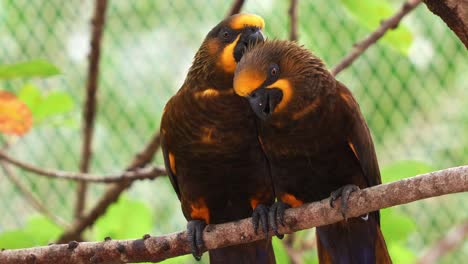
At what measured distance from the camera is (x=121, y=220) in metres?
1.85

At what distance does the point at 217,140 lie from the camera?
154 cm

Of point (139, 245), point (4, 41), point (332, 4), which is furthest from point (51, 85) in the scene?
point (139, 245)

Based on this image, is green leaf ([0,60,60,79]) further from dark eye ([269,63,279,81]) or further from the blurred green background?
the blurred green background

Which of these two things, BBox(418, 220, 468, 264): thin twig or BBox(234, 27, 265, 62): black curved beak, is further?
BBox(418, 220, 468, 264): thin twig

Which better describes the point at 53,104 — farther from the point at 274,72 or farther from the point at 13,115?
the point at 274,72

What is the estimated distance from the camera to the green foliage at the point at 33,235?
1666 millimetres

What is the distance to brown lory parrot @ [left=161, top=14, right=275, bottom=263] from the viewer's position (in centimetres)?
154

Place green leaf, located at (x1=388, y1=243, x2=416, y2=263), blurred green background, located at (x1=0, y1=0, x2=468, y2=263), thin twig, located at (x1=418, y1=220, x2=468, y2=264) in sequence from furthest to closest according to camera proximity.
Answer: thin twig, located at (x1=418, y1=220, x2=468, y2=264) → blurred green background, located at (x1=0, y1=0, x2=468, y2=263) → green leaf, located at (x1=388, y1=243, x2=416, y2=263)

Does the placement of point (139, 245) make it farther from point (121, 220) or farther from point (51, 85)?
point (51, 85)

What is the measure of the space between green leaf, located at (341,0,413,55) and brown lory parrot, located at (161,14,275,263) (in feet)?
0.78

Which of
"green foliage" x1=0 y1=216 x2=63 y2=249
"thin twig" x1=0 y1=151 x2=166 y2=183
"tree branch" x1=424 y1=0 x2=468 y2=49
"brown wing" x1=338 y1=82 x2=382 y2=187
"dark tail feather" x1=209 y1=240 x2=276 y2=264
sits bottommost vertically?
"dark tail feather" x1=209 y1=240 x2=276 y2=264

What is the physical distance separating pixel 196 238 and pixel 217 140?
8.4 inches

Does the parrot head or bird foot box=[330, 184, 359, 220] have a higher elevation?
the parrot head

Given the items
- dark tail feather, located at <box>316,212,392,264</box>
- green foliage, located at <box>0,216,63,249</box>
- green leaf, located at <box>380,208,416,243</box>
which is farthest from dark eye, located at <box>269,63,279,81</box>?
green foliage, located at <box>0,216,63,249</box>
